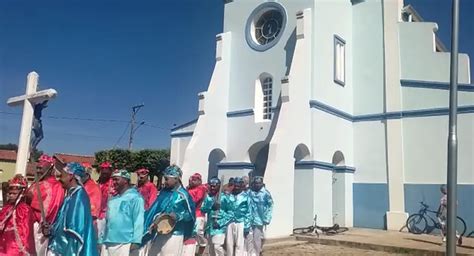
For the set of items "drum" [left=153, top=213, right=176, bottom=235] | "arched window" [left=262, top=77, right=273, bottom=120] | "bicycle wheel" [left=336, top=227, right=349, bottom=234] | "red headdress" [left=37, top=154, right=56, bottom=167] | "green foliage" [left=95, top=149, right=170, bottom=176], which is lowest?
"bicycle wheel" [left=336, top=227, right=349, bottom=234]

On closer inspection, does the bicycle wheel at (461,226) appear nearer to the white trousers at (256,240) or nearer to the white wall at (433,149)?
the white wall at (433,149)

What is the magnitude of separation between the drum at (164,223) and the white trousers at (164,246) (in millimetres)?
180

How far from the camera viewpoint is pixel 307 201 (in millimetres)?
16000

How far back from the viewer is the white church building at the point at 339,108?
16.4m

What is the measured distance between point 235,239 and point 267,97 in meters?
10.1

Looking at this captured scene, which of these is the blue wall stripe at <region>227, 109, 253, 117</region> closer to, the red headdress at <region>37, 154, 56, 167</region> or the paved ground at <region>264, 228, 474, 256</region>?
the paved ground at <region>264, 228, 474, 256</region>

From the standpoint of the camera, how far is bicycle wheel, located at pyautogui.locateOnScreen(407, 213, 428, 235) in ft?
55.2

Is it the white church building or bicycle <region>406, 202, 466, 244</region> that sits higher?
the white church building

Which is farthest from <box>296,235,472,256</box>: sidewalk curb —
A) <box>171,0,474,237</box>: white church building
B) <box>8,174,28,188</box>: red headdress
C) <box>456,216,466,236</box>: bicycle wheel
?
<box>8,174,28,188</box>: red headdress

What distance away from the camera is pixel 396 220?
56.9 ft

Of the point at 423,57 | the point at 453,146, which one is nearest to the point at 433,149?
the point at 423,57

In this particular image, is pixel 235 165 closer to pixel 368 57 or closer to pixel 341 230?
pixel 341 230

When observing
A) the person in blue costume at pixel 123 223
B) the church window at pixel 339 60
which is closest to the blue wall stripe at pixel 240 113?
the church window at pixel 339 60

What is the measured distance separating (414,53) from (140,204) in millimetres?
15281
